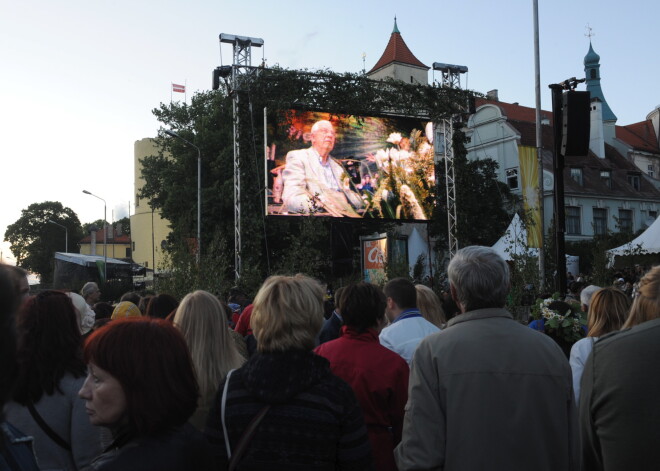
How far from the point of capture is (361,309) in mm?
4066

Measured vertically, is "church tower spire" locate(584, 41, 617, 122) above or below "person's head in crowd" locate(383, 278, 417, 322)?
above

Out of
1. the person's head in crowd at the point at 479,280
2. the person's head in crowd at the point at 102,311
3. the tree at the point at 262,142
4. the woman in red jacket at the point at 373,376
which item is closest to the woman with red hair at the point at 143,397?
the person's head in crowd at the point at 479,280

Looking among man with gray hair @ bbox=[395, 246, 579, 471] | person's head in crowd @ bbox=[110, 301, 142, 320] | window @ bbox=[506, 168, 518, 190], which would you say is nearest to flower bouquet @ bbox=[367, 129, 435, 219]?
person's head in crowd @ bbox=[110, 301, 142, 320]

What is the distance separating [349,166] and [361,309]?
19.0 metres

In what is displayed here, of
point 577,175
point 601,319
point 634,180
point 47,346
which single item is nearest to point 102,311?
point 47,346

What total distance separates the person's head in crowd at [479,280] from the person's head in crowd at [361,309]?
1024 millimetres

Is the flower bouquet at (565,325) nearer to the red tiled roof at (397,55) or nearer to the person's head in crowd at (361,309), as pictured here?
the person's head in crowd at (361,309)

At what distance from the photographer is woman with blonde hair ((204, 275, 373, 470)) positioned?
279 cm

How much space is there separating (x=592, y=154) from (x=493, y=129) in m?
8.74

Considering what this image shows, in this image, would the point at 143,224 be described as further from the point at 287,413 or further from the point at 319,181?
the point at 287,413

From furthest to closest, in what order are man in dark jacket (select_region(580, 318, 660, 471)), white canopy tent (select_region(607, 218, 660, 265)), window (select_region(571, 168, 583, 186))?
1. window (select_region(571, 168, 583, 186))
2. white canopy tent (select_region(607, 218, 660, 265))
3. man in dark jacket (select_region(580, 318, 660, 471))

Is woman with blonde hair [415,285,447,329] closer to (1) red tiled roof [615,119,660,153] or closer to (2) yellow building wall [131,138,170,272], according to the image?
(1) red tiled roof [615,119,660,153]

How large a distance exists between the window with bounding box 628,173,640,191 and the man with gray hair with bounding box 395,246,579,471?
171ft

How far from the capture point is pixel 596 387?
8.67 feet
